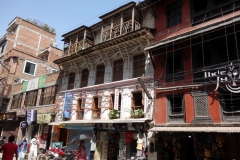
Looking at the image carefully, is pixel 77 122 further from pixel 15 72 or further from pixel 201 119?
pixel 15 72

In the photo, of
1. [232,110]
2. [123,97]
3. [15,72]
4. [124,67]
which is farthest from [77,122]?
[15,72]

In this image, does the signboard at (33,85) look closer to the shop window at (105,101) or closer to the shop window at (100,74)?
the shop window at (100,74)

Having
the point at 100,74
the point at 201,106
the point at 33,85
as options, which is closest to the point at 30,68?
the point at 33,85

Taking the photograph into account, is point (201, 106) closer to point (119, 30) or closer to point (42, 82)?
point (119, 30)

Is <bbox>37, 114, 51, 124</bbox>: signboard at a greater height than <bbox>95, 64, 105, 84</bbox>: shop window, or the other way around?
<bbox>95, 64, 105, 84</bbox>: shop window

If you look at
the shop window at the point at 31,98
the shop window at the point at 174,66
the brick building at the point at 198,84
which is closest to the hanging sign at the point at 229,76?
the brick building at the point at 198,84

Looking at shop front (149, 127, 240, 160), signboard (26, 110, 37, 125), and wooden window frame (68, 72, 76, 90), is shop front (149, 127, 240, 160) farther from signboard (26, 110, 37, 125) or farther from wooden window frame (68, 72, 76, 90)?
signboard (26, 110, 37, 125)

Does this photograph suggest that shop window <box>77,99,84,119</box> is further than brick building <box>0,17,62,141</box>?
No

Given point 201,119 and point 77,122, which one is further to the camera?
point 77,122

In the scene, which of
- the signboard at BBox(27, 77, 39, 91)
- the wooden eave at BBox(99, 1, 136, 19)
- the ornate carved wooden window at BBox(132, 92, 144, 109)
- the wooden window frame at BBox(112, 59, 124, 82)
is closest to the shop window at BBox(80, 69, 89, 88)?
the wooden window frame at BBox(112, 59, 124, 82)

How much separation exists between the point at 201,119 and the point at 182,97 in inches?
70.3

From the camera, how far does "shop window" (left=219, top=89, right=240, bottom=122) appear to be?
32.7ft

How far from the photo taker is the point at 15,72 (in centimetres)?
2959

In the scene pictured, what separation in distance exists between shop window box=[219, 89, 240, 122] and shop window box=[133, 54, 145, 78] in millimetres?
5894
